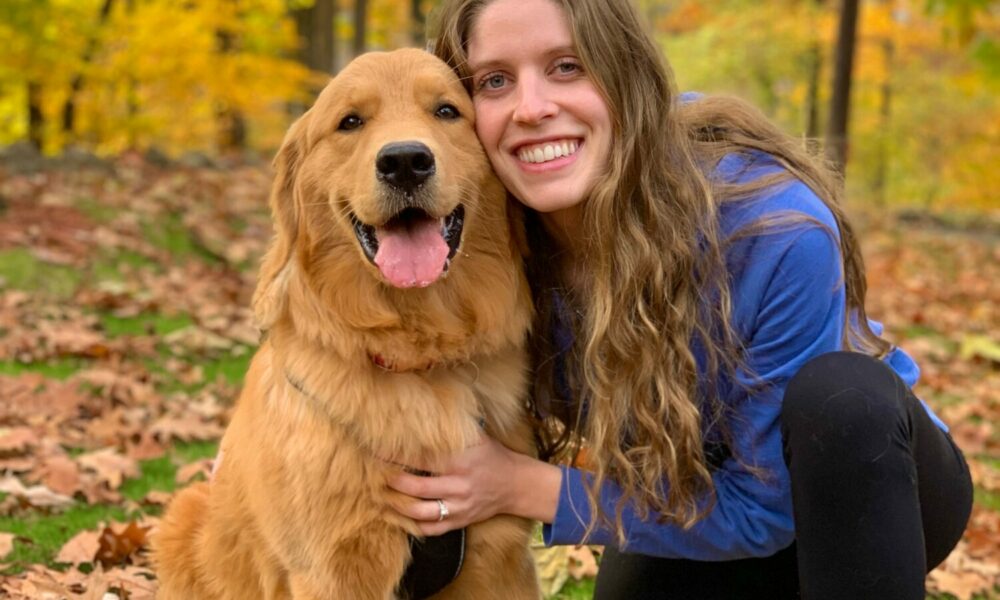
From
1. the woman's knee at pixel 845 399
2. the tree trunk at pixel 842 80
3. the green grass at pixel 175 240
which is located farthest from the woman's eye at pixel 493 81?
the tree trunk at pixel 842 80

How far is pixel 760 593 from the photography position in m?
2.69

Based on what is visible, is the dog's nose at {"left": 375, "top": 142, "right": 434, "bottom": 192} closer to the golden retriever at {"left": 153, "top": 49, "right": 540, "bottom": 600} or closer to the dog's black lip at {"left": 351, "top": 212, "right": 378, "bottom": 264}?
the golden retriever at {"left": 153, "top": 49, "right": 540, "bottom": 600}

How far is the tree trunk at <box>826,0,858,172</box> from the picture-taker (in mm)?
9703

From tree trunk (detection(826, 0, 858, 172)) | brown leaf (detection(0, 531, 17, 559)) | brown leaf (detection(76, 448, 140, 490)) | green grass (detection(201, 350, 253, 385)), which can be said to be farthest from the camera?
tree trunk (detection(826, 0, 858, 172))

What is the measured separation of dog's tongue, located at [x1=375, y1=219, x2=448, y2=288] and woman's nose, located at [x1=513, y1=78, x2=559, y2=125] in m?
0.34

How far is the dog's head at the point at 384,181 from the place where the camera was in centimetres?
240

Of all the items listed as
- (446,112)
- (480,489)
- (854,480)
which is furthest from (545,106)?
(854,480)

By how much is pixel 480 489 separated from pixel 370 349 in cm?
44

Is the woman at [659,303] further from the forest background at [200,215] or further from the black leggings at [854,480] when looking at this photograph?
the forest background at [200,215]

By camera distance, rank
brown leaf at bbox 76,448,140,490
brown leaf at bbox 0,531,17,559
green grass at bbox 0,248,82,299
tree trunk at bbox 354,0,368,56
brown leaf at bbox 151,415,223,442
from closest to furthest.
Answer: brown leaf at bbox 0,531,17,559, brown leaf at bbox 76,448,140,490, brown leaf at bbox 151,415,223,442, green grass at bbox 0,248,82,299, tree trunk at bbox 354,0,368,56

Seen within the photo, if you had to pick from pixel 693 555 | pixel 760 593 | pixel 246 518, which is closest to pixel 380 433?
pixel 246 518

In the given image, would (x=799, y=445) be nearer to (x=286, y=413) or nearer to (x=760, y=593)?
(x=760, y=593)

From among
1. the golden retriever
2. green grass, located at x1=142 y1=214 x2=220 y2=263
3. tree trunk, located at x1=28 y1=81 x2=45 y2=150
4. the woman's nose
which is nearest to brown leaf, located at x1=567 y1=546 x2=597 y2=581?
the golden retriever

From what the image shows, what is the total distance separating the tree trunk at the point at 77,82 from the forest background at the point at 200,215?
40mm
